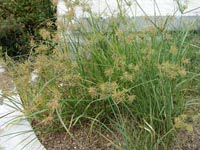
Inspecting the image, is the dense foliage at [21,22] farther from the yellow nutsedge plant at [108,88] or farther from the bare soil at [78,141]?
the yellow nutsedge plant at [108,88]

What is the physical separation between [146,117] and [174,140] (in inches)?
8.1

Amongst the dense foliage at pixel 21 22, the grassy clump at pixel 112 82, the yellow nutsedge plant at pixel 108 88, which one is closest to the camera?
the yellow nutsedge plant at pixel 108 88

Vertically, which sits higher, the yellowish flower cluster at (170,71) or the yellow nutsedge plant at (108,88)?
the yellowish flower cluster at (170,71)

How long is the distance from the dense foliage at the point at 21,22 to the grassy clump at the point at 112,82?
1.74m

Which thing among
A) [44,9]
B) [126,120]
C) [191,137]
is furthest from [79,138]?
[44,9]

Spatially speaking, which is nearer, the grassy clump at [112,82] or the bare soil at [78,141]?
the grassy clump at [112,82]

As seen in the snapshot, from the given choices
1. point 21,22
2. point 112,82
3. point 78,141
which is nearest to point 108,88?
point 112,82

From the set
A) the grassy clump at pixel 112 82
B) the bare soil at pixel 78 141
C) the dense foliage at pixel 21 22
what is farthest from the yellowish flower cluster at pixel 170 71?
the dense foliage at pixel 21 22

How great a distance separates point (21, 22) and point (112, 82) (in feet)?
8.08

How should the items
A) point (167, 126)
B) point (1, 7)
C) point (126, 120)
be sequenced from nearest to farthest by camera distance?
point (167, 126), point (126, 120), point (1, 7)

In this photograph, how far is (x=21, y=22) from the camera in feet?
14.1

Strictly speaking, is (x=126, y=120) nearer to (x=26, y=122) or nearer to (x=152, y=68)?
(x=152, y=68)

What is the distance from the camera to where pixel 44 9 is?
4379mm

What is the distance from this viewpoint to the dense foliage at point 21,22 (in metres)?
4.16
